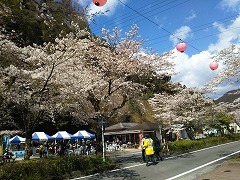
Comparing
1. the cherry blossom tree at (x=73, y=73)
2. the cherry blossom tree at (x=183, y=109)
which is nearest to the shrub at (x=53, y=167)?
the cherry blossom tree at (x=73, y=73)

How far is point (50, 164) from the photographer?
41.2ft

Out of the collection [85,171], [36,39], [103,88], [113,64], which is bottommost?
[85,171]

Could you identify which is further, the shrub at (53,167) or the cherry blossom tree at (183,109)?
the cherry blossom tree at (183,109)

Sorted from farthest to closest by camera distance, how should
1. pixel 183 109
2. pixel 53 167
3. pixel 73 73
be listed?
1. pixel 183 109
2. pixel 73 73
3. pixel 53 167

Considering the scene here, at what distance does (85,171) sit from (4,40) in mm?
7145

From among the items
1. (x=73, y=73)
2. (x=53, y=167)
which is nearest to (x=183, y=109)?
(x=73, y=73)

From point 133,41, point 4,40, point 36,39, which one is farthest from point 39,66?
point 36,39

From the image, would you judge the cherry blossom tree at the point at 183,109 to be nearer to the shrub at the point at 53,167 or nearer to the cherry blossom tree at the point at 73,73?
the cherry blossom tree at the point at 73,73

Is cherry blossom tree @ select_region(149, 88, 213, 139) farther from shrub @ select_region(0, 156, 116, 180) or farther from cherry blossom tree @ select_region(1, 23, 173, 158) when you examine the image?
shrub @ select_region(0, 156, 116, 180)

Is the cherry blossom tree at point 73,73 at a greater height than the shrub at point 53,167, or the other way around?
the cherry blossom tree at point 73,73

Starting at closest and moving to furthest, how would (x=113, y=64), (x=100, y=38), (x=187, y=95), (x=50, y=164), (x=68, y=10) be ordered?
(x=68, y=10) < (x=50, y=164) < (x=113, y=64) < (x=100, y=38) < (x=187, y=95)

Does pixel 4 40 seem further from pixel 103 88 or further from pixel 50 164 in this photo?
pixel 103 88

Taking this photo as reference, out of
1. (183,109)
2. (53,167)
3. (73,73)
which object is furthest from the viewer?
(183,109)

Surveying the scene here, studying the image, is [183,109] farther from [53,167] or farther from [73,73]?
[53,167]
